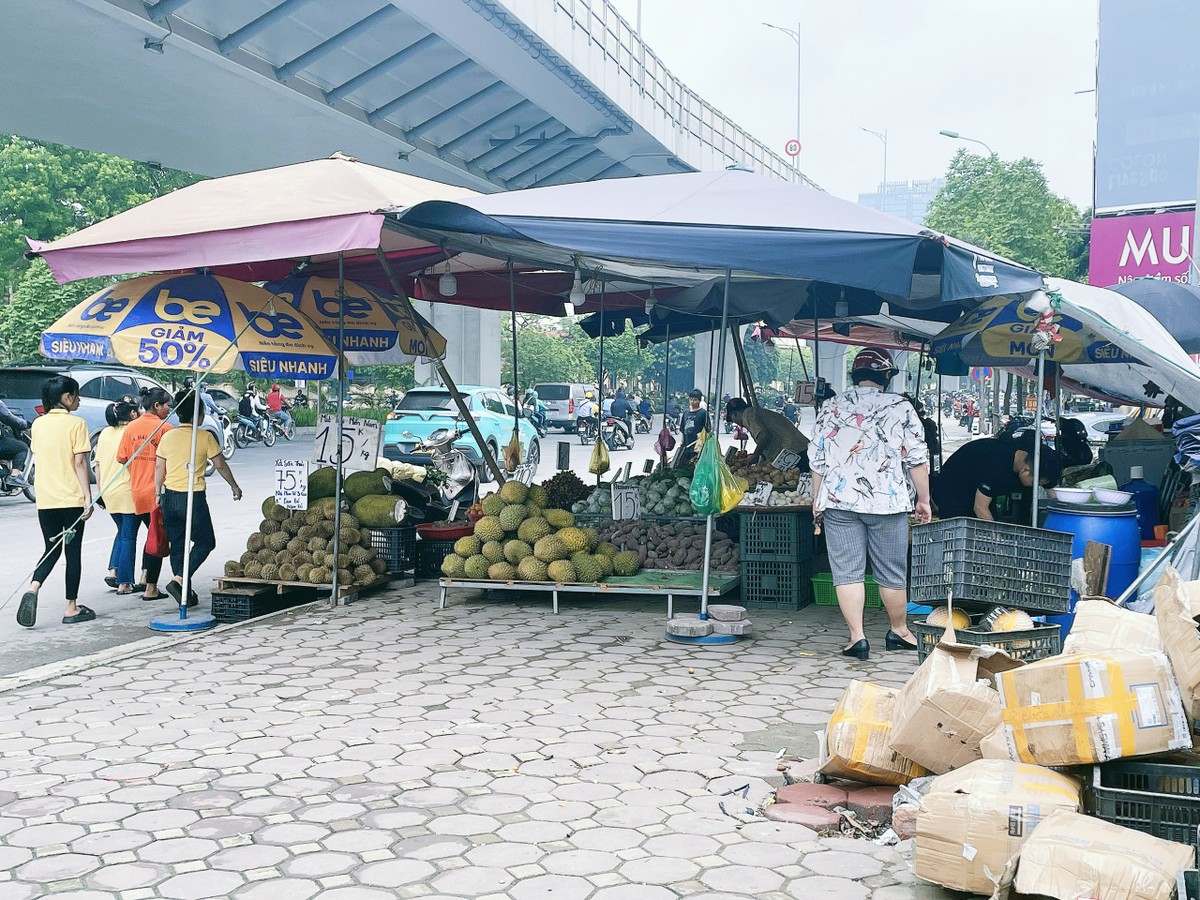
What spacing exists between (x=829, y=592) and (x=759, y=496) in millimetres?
897

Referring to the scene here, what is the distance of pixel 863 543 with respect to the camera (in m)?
6.71

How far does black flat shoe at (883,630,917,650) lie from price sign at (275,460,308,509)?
4176 mm

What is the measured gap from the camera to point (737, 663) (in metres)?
6.74

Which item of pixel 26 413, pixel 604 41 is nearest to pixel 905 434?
pixel 604 41

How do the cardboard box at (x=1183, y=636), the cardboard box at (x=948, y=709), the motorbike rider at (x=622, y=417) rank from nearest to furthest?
the cardboard box at (x=1183, y=636) → the cardboard box at (x=948, y=709) → the motorbike rider at (x=622, y=417)

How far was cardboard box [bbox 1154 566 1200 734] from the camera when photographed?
11.6ft

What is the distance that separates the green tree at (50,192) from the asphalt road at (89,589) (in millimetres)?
15489

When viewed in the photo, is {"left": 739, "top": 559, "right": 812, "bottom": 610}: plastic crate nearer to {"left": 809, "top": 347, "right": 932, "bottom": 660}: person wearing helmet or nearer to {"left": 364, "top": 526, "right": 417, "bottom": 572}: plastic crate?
{"left": 809, "top": 347, "right": 932, "bottom": 660}: person wearing helmet

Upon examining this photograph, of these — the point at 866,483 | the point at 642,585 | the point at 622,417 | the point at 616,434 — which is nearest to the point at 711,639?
the point at 642,585

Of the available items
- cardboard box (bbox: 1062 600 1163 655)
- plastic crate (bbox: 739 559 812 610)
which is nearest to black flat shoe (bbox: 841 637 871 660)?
plastic crate (bbox: 739 559 812 610)

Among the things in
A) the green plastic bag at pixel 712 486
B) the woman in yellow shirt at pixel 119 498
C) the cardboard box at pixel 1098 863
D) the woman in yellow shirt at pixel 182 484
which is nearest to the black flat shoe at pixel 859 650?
the green plastic bag at pixel 712 486

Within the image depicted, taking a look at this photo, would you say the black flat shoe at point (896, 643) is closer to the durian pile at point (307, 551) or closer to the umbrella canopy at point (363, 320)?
the durian pile at point (307, 551)

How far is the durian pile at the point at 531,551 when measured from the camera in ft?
27.0

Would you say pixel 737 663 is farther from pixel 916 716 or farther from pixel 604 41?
pixel 604 41
